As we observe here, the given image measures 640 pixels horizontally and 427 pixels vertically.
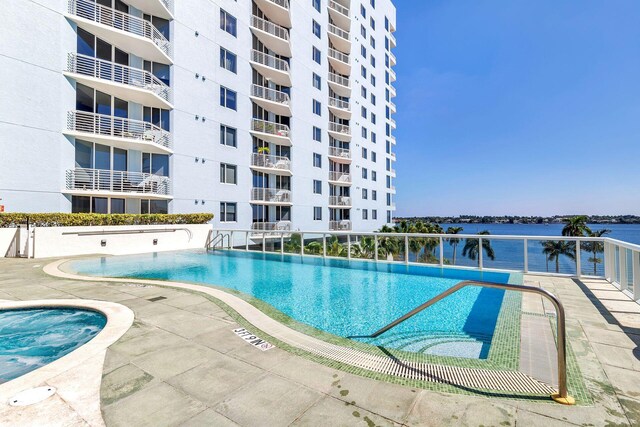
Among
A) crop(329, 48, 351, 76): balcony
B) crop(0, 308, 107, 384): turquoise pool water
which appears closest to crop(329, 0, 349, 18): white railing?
crop(329, 48, 351, 76): balcony

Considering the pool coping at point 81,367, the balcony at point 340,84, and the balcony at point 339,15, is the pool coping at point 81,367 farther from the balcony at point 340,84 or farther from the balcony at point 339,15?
the balcony at point 339,15

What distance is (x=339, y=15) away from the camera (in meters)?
29.0

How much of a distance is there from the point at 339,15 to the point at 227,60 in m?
15.7

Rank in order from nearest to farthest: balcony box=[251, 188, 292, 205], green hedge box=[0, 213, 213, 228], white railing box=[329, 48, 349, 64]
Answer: green hedge box=[0, 213, 213, 228] < balcony box=[251, 188, 292, 205] < white railing box=[329, 48, 349, 64]

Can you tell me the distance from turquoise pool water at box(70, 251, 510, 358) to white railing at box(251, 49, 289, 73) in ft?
51.2

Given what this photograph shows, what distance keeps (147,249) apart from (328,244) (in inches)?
360

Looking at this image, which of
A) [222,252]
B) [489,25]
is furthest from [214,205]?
[489,25]

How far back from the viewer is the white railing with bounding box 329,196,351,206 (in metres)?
28.8

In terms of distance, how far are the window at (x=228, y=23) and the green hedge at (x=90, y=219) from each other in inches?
492

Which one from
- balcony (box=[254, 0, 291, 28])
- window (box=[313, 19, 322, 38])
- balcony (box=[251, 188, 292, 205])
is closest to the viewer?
balcony (box=[251, 188, 292, 205])

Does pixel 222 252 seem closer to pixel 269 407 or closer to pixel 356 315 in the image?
pixel 356 315

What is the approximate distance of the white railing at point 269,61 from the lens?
21.4 m

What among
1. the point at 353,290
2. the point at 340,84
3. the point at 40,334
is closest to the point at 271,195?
the point at 340,84

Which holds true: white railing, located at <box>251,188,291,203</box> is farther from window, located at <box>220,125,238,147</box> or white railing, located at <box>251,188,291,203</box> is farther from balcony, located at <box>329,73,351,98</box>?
balcony, located at <box>329,73,351,98</box>
